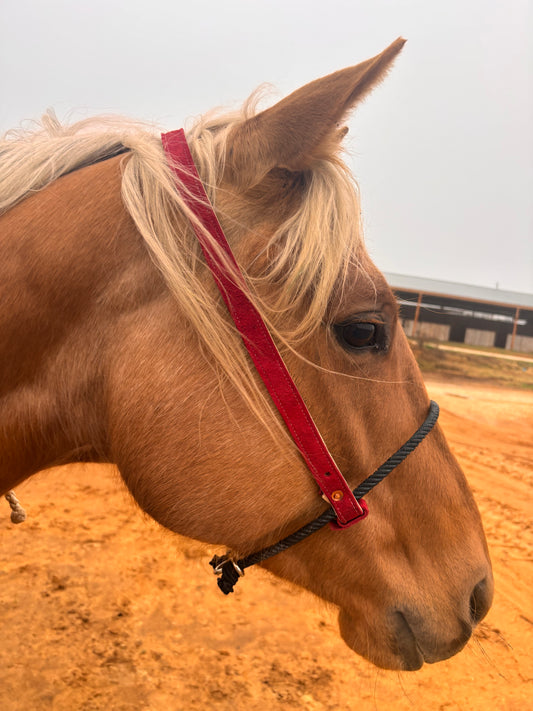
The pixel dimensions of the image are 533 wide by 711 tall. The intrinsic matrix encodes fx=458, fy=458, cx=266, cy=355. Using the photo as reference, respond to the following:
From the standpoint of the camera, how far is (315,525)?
1.25 m

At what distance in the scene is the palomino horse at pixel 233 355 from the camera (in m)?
1.19

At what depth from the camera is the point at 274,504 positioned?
1208 millimetres

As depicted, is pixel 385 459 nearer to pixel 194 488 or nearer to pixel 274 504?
pixel 274 504

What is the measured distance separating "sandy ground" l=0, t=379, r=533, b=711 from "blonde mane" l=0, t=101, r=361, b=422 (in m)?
0.74

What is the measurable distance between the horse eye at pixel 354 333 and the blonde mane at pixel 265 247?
67mm

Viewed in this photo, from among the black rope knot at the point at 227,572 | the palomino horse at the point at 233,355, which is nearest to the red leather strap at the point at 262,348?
the palomino horse at the point at 233,355

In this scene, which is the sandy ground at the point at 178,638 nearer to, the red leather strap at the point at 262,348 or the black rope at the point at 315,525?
the black rope at the point at 315,525

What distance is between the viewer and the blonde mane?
118 centimetres

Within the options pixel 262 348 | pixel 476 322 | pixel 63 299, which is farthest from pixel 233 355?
pixel 476 322

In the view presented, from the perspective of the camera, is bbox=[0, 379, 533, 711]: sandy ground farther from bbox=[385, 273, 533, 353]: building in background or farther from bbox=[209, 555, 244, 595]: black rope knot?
bbox=[385, 273, 533, 353]: building in background

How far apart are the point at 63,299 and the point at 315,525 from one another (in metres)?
0.91

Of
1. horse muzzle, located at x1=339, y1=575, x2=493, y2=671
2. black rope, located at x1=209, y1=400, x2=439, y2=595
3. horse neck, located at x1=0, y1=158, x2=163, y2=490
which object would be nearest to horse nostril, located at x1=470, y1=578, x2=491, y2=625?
horse muzzle, located at x1=339, y1=575, x2=493, y2=671

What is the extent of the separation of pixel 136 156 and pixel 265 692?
9.41 ft

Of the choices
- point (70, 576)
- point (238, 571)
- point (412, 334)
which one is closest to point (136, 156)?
point (238, 571)
